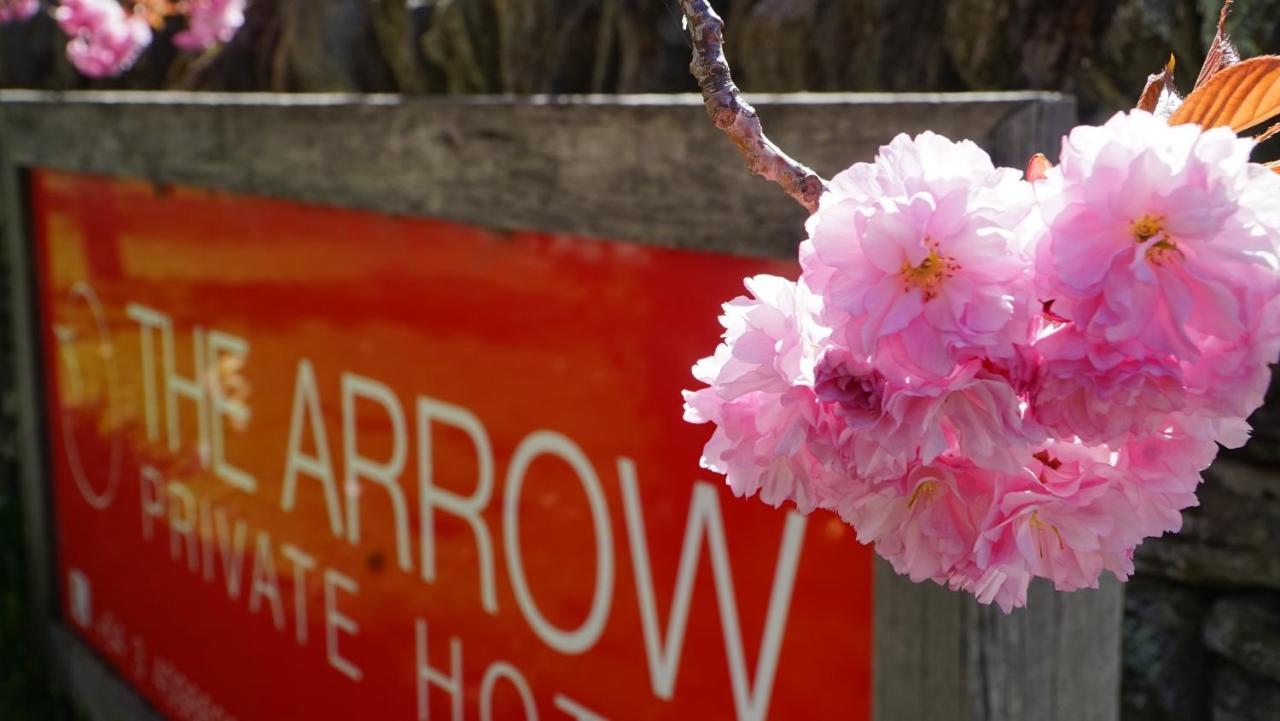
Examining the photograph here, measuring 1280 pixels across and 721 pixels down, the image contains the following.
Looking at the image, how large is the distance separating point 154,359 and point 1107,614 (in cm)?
239

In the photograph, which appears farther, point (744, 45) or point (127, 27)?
point (127, 27)

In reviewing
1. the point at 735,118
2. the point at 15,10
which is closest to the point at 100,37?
the point at 15,10

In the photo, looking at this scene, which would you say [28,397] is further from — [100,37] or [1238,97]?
[1238,97]

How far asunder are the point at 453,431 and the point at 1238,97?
5.46 ft

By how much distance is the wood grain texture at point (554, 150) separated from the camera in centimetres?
140

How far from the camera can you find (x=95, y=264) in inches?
132

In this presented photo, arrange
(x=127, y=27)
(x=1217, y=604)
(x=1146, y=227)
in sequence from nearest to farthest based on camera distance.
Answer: (x=1146, y=227)
(x=1217, y=604)
(x=127, y=27)

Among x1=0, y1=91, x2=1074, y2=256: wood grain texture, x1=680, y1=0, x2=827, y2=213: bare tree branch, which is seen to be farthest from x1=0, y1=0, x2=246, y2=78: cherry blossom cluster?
x1=680, y1=0, x2=827, y2=213: bare tree branch

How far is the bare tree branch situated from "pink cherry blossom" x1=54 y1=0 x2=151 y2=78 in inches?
121

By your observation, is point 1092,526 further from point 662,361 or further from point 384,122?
point 384,122

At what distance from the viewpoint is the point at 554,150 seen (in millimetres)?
1861

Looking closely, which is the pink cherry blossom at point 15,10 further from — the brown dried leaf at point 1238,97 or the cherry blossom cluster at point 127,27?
the brown dried leaf at point 1238,97

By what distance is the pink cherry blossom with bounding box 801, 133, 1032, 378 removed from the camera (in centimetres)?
56

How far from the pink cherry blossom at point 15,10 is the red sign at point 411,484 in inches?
28.6
